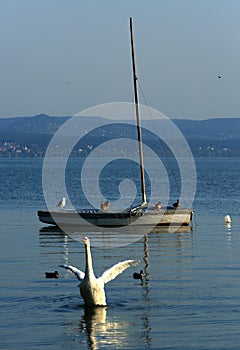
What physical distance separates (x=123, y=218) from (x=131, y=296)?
83.0ft

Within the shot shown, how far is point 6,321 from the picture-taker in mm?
30219

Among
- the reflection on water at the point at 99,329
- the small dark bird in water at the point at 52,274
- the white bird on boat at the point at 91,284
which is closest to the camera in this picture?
the reflection on water at the point at 99,329

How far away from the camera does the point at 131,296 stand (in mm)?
34625

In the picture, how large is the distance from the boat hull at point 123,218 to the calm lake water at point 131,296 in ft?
10.5

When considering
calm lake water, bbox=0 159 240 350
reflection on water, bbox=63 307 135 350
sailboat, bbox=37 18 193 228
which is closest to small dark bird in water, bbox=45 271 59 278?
calm lake water, bbox=0 159 240 350

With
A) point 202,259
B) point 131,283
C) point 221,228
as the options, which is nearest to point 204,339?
point 131,283

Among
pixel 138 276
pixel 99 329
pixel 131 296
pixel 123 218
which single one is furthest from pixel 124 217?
pixel 99 329

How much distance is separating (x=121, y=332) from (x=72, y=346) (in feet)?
6.30

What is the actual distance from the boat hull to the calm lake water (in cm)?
322

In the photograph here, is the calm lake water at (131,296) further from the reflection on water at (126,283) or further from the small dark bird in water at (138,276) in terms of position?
the small dark bird in water at (138,276)

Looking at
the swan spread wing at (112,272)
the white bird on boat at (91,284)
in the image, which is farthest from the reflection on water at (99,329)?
the swan spread wing at (112,272)

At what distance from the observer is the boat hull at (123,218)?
59.6 metres

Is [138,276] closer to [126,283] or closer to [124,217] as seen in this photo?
[126,283]

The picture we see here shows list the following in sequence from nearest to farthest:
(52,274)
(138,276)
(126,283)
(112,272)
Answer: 1. (112,272)
2. (126,283)
3. (138,276)
4. (52,274)
